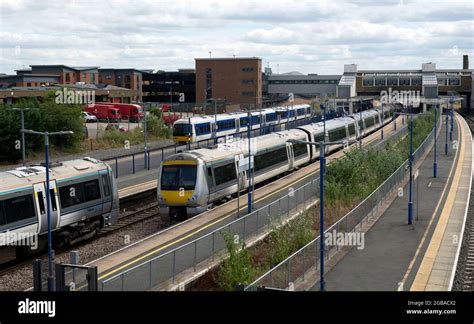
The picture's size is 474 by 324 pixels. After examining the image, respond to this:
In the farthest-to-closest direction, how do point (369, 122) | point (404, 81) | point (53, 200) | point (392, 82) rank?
point (392, 82), point (404, 81), point (369, 122), point (53, 200)

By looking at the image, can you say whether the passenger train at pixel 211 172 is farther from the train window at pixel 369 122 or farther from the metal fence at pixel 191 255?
the train window at pixel 369 122

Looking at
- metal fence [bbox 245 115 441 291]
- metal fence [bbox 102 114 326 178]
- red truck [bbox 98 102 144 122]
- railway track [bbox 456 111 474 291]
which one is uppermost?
red truck [bbox 98 102 144 122]

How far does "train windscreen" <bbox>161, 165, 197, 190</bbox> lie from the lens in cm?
2845

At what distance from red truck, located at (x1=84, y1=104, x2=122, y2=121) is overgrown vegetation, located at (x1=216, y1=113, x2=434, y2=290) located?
140 feet

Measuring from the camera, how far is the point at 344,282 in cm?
1950

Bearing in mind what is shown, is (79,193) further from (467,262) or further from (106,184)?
(467,262)

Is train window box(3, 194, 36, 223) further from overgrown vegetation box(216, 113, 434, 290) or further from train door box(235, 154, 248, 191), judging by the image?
train door box(235, 154, 248, 191)

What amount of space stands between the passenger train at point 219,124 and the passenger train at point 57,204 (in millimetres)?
28503

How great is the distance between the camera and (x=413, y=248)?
23.8 meters

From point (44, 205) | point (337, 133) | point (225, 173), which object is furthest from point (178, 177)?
point (337, 133)

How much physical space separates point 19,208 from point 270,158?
18321 mm

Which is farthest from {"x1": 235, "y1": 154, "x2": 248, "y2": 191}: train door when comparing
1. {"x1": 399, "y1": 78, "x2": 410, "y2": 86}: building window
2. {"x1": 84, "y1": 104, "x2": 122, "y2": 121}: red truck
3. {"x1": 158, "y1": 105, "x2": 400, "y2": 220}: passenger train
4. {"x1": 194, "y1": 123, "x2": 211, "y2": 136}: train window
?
{"x1": 399, "y1": 78, "x2": 410, "y2": 86}: building window
